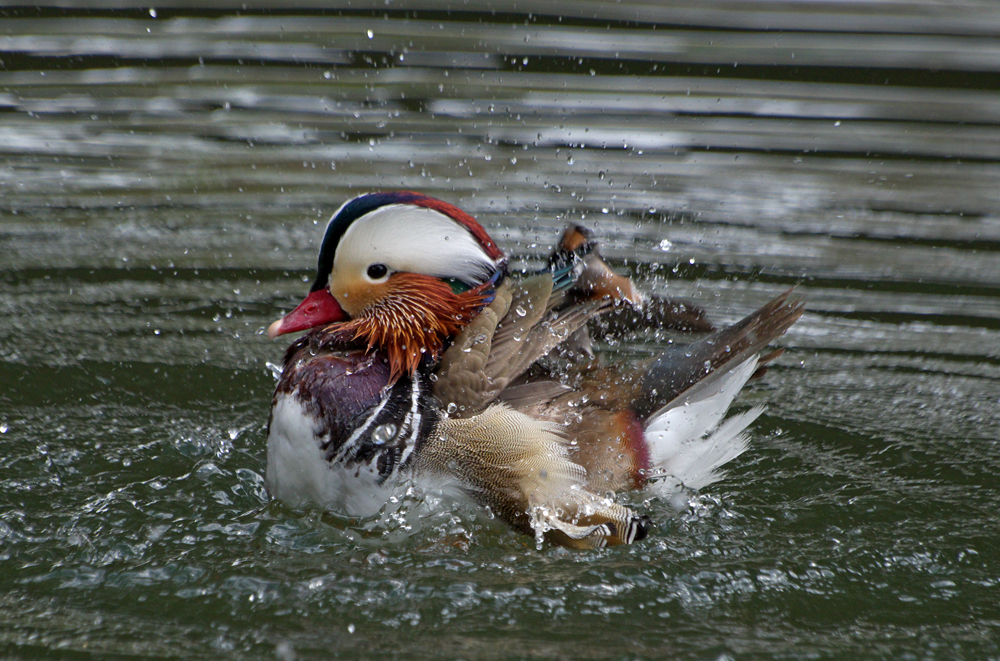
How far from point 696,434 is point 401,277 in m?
1.12

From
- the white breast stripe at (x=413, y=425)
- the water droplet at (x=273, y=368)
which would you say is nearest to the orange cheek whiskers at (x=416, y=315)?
the white breast stripe at (x=413, y=425)

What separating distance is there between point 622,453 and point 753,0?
6915 mm

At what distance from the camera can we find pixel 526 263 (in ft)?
18.8

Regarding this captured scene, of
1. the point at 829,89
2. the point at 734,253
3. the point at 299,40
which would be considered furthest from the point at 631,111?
the point at 299,40

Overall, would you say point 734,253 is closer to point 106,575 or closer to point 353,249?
point 353,249

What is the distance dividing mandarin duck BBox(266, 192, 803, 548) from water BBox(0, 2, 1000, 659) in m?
0.15

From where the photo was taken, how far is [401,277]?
362cm

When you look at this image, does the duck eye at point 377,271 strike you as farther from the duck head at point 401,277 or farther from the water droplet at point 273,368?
the water droplet at point 273,368

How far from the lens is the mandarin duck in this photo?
3.24 m

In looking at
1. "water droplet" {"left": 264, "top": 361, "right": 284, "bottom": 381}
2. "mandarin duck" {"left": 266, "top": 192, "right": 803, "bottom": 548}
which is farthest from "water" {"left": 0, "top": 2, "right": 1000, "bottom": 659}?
"mandarin duck" {"left": 266, "top": 192, "right": 803, "bottom": 548}

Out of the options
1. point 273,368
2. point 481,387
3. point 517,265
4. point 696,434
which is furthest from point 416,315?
point 517,265

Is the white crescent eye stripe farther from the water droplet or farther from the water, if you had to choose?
the water droplet

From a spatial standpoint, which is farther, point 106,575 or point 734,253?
point 734,253

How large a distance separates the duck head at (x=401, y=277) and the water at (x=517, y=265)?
59cm
